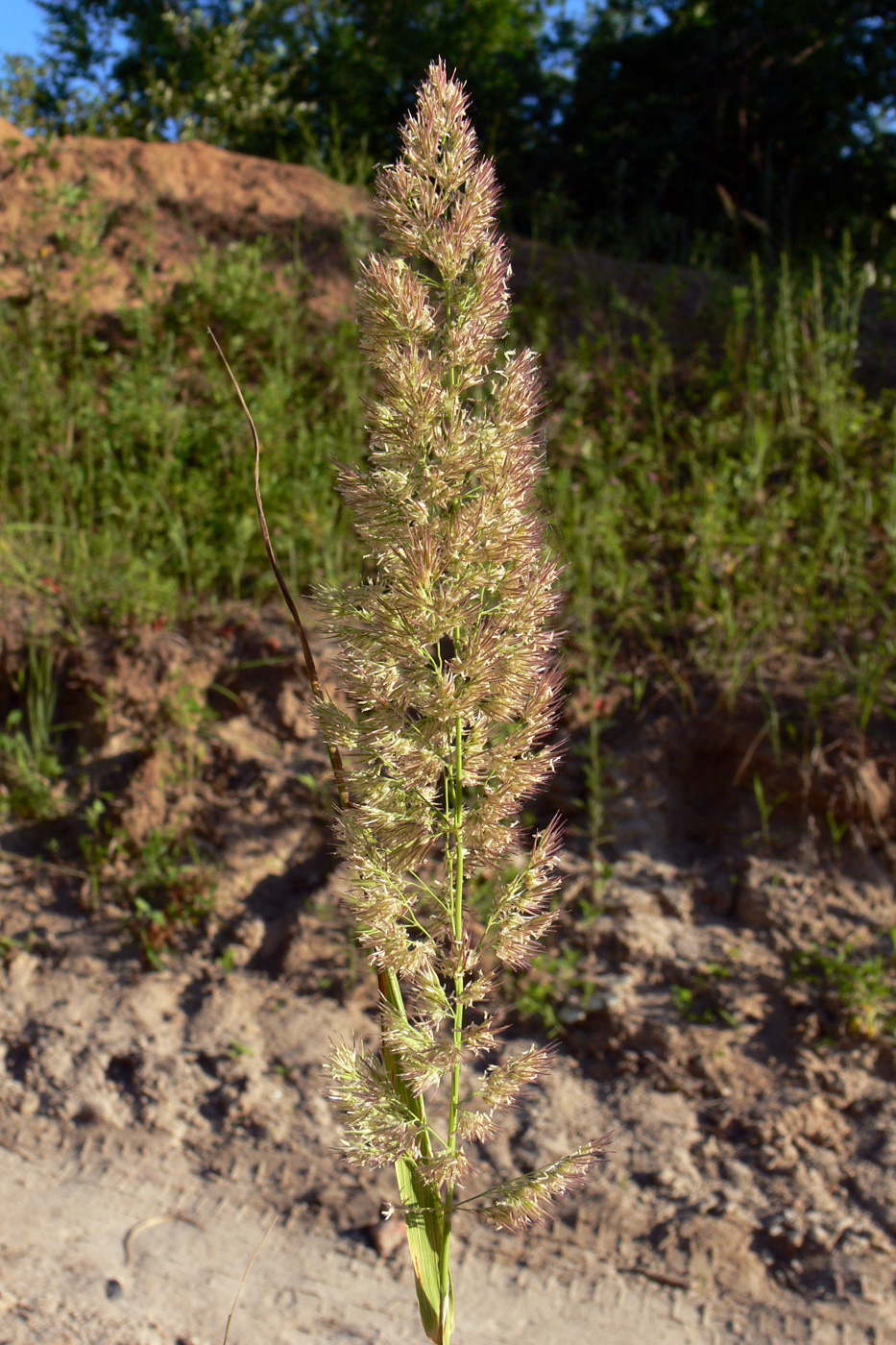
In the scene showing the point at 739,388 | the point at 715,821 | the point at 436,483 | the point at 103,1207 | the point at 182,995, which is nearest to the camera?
the point at 436,483

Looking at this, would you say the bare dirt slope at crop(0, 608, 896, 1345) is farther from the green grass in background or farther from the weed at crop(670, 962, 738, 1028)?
the green grass in background

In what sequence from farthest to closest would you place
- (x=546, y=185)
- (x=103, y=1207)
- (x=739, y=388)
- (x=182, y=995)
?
1. (x=546, y=185)
2. (x=739, y=388)
3. (x=182, y=995)
4. (x=103, y=1207)

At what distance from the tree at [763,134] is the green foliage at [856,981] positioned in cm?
573

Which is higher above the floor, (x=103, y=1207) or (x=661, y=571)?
(x=661, y=571)

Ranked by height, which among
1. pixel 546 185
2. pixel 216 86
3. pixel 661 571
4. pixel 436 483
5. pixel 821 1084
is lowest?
pixel 821 1084

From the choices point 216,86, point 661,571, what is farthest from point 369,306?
point 216,86

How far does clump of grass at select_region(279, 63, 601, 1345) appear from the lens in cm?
120

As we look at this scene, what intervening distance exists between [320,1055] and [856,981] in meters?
1.62

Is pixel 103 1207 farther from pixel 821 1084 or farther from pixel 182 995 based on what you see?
pixel 821 1084

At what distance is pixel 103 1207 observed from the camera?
2824 mm

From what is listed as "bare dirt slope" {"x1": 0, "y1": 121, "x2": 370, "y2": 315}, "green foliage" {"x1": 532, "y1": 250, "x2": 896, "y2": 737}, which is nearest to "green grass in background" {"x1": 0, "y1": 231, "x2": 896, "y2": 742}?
"green foliage" {"x1": 532, "y1": 250, "x2": 896, "y2": 737}

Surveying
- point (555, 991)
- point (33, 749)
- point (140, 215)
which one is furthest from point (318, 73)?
point (555, 991)

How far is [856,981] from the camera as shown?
3.33 metres

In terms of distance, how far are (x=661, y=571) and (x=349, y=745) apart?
139 inches
